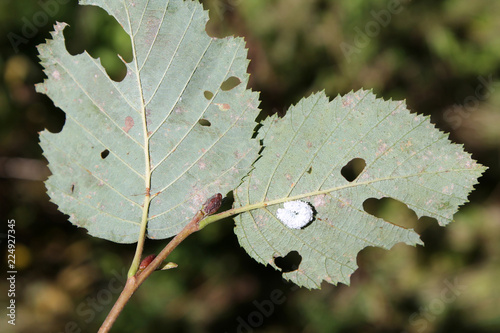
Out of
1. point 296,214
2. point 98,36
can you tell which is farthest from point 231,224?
point 296,214

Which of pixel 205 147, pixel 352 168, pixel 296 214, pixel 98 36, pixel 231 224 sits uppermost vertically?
pixel 98 36

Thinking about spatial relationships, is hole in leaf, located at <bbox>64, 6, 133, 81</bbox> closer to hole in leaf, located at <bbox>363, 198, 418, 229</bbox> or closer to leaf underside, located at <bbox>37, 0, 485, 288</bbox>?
leaf underside, located at <bbox>37, 0, 485, 288</bbox>

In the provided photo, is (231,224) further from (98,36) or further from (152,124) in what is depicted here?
(152,124)

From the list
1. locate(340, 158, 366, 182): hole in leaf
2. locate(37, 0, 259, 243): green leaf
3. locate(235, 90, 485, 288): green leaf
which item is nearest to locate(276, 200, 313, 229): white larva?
locate(235, 90, 485, 288): green leaf

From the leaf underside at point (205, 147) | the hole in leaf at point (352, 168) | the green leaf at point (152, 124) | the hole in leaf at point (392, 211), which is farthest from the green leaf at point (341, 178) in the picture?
the hole in leaf at point (392, 211)

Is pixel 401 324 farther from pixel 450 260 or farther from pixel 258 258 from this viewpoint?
pixel 258 258

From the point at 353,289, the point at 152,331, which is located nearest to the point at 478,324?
the point at 353,289
